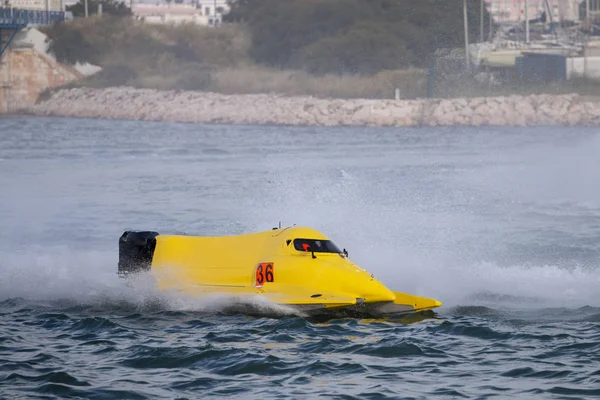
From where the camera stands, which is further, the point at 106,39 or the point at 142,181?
the point at 106,39

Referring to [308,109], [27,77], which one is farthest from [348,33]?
[27,77]

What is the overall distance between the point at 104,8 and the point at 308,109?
104 ft

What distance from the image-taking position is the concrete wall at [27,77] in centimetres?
8869

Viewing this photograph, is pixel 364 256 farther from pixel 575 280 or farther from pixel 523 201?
pixel 523 201

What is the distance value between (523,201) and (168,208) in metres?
10.8

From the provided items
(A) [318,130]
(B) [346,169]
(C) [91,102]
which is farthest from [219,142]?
(C) [91,102]

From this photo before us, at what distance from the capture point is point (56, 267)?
21875mm

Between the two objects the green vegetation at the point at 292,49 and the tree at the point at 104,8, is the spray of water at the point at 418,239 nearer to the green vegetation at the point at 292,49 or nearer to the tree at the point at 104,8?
the green vegetation at the point at 292,49

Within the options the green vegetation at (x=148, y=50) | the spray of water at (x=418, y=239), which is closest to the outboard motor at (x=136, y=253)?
the spray of water at (x=418, y=239)

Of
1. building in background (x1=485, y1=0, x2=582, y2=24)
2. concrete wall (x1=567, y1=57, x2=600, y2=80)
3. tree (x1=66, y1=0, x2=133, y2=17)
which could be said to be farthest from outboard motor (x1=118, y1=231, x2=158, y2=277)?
tree (x1=66, y1=0, x2=133, y2=17)

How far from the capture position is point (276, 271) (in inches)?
672

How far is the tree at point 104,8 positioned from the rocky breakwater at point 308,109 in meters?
13.0

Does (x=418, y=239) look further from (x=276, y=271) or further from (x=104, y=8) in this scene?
(x=104, y=8)

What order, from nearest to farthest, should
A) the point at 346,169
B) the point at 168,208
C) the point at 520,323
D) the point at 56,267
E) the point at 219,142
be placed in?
the point at 520,323 → the point at 56,267 → the point at 168,208 → the point at 346,169 → the point at 219,142
